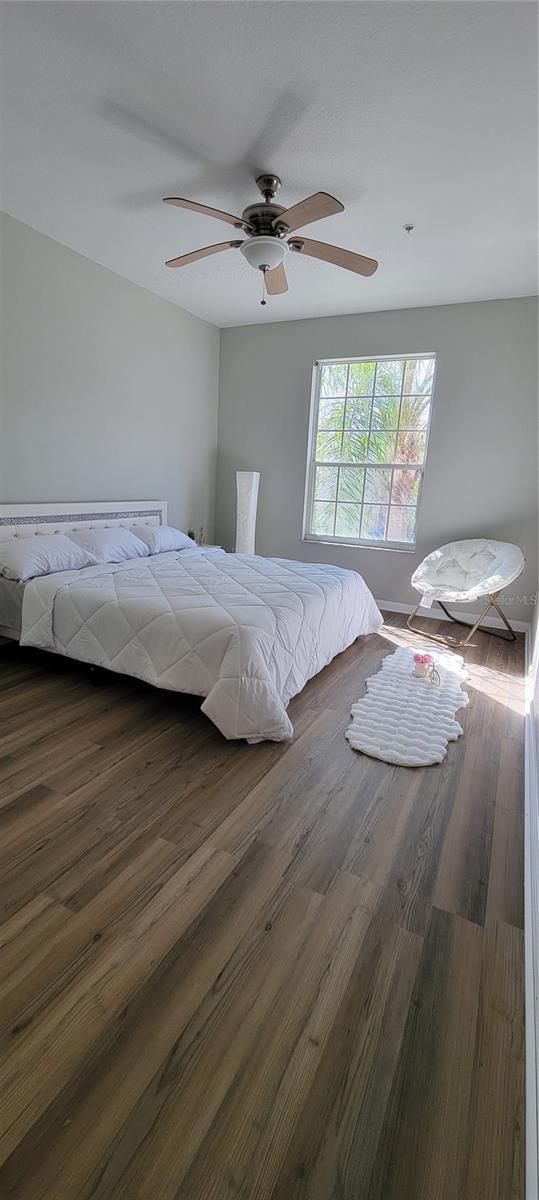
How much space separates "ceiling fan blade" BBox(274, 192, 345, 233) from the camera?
6.81 ft

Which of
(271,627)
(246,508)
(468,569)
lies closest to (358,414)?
(246,508)

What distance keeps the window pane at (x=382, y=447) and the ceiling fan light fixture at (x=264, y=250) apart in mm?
2343

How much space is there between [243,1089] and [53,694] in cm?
211

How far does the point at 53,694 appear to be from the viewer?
8.84 feet

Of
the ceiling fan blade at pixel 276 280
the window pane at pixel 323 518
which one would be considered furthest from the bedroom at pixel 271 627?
the ceiling fan blade at pixel 276 280

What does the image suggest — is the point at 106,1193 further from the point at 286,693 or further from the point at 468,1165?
the point at 286,693

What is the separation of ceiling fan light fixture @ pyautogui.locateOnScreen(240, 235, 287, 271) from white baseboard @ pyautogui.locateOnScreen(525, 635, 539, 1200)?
8.64ft

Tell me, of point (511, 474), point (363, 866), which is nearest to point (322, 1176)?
point (363, 866)

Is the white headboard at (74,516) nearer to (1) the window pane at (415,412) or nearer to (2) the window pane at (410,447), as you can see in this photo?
A: (2) the window pane at (410,447)

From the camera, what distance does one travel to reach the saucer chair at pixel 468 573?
12.1 feet

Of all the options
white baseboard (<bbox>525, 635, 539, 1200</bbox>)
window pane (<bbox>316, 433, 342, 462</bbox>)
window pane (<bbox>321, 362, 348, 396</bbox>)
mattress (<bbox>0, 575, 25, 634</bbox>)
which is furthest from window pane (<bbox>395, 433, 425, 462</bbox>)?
mattress (<bbox>0, 575, 25, 634</bbox>)

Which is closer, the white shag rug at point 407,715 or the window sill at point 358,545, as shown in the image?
the white shag rug at point 407,715

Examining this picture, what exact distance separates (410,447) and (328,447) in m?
0.84

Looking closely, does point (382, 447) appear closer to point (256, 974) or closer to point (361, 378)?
point (361, 378)
